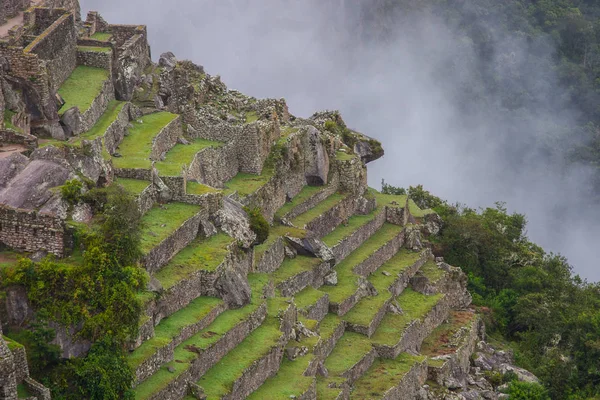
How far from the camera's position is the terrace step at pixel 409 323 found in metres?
57.7

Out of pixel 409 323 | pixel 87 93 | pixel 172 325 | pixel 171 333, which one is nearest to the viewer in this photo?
pixel 171 333

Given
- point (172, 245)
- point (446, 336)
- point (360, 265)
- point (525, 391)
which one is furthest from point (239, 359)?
point (446, 336)

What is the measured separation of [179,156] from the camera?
56938 mm

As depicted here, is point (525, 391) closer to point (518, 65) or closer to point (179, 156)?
point (179, 156)

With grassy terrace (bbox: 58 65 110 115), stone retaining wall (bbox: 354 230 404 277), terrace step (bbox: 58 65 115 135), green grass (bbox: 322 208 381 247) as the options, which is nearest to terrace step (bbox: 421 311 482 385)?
stone retaining wall (bbox: 354 230 404 277)

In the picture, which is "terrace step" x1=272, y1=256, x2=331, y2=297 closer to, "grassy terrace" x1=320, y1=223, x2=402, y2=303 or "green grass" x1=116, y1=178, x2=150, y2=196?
"grassy terrace" x1=320, y1=223, x2=402, y2=303

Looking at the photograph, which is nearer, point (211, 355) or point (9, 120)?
point (211, 355)

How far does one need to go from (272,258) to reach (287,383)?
372 inches

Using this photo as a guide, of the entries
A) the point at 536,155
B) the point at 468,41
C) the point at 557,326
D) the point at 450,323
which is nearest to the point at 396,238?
the point at 450,323

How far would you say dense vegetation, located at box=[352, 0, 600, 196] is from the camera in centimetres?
13712

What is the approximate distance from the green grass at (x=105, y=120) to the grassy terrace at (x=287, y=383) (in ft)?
38.0

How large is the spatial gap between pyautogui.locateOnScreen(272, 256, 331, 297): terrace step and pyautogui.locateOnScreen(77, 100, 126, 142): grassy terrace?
9467 mm

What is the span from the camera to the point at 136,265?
4225cm

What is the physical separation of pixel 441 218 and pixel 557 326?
11.9 meters
